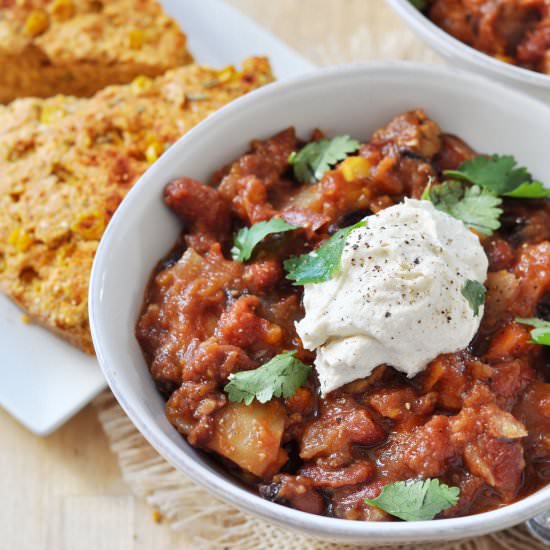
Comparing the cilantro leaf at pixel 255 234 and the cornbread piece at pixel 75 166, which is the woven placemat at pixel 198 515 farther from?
the cilantro leaf at pixel 255 234

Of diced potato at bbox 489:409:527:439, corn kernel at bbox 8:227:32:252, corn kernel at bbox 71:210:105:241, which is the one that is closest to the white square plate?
corn kernel at bbox 8:227:32:252

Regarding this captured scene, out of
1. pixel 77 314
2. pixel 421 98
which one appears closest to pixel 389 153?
pixel 421 98

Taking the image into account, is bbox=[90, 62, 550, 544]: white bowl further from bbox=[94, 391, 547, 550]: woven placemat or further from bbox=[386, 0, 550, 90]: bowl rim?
bbox=[94, 391, 547, 550]: woven placemat

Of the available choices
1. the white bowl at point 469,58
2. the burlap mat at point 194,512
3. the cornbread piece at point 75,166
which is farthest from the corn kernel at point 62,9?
Result: the burlap mat at point 194,512

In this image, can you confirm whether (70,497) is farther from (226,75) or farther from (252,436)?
(226,75)

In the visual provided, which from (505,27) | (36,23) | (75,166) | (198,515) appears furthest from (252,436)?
(36,23)

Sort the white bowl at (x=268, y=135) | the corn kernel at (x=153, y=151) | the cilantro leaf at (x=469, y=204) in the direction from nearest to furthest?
1. the white bowl at (x=268, y=135)
2. the cilantro leaf at (x=469, y=204)
3. the corn kernel at (x=153, y=151)
